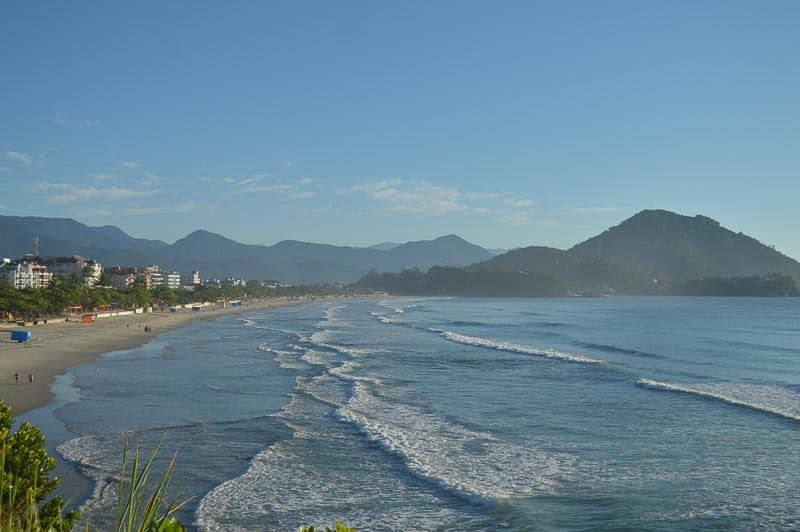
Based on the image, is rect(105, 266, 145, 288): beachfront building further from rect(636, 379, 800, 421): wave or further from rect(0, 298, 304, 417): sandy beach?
rect(636, 379, 800, 421): wave

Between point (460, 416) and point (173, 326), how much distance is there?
56.0 metres

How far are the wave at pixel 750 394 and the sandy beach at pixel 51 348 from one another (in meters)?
25.4

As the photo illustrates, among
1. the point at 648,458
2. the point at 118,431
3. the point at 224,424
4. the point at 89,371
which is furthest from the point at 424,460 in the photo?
the point at 89,371

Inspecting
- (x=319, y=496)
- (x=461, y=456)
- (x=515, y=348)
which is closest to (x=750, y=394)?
(x=461, y=456)

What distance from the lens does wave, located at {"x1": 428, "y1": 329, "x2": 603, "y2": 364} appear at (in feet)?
135

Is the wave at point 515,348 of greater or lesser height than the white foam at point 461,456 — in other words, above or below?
above

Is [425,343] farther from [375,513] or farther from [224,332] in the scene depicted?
[375,513]

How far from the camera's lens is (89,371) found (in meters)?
36.3

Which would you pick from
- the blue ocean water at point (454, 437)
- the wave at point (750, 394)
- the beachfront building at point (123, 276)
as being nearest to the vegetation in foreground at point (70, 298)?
the blue ocean water at point (454, 437)

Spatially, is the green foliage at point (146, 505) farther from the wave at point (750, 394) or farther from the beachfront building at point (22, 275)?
the beachfront building at point (22, 275)

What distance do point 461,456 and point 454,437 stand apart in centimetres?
219

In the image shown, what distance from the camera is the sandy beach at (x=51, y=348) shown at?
28781 mm

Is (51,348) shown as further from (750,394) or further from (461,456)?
(750,394)

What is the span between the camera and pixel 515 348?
4666cm
